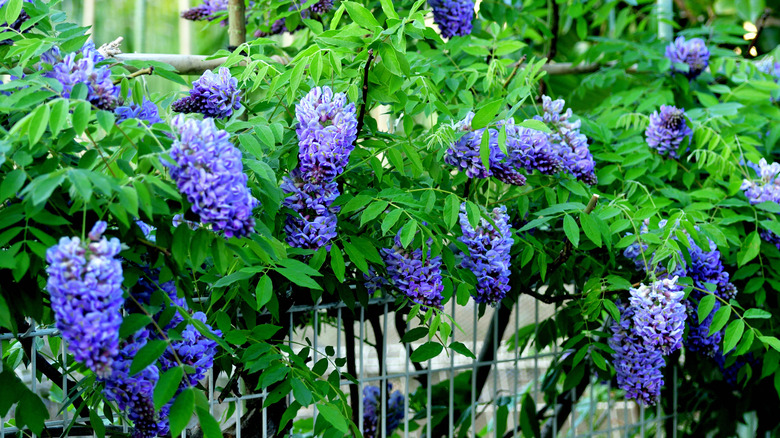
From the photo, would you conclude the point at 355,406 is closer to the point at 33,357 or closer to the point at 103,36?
the point at 33,357

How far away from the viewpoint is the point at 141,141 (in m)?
1.13

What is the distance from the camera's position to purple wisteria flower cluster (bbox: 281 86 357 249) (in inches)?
54.6

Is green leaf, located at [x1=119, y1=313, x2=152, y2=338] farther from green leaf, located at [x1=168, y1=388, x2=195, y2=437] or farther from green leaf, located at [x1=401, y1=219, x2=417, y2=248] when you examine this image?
green leaf, located at [x1=401, y1=219, x2=417, y2=248]

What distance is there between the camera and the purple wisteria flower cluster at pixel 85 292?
98cm

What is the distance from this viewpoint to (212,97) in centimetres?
149

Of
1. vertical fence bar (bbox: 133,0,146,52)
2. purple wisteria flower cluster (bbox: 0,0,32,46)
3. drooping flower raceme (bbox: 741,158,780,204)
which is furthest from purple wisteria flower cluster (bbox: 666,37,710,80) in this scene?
vertical fence bar (bbox: 133,0,146,52)

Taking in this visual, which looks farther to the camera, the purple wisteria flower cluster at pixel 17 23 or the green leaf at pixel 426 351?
the green leaf at pixel 426 351

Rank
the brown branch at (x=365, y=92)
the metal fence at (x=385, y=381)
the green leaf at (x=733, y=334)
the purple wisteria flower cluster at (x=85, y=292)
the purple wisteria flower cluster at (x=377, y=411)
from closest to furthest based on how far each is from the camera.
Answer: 1. the purple wisteria flower cluster at (x=85, y=292)
2. the brown branch at (x=365, y=92)
3. the metal fence at (x=385, y=381)
4. the green leaf at (x=733, y=334)
5. the purple wisteria flower cluster at (x=377, y=411)

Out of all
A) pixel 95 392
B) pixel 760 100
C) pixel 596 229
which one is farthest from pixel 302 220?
pixel 760 100

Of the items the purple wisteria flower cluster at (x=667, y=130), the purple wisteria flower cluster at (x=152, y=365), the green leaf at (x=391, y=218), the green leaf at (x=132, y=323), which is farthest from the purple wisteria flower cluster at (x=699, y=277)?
the green leaf at (x=132, y=323)

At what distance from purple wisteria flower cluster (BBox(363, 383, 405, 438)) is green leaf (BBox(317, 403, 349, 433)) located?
2.84 ft

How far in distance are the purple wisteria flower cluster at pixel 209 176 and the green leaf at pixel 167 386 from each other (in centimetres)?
23

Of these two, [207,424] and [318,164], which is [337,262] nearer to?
[318,164]

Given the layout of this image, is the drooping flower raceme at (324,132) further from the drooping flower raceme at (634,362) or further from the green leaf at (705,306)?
the green leaf at (705,306)
